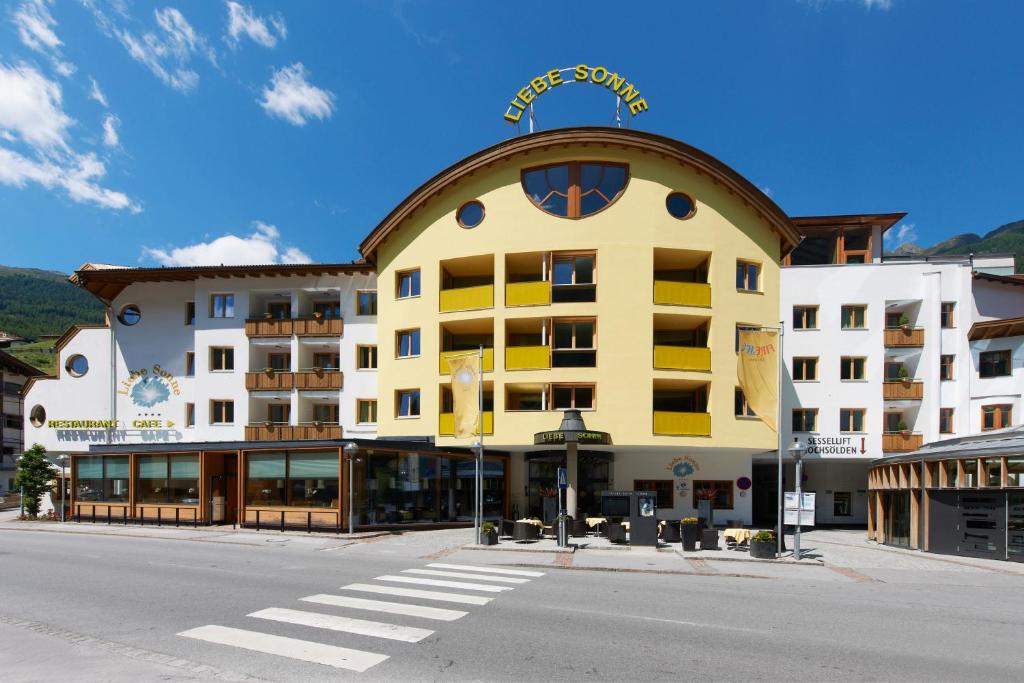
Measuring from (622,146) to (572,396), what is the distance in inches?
480

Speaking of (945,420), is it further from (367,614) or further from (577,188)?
(367,614)

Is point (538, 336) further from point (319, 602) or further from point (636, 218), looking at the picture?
point (319, 602)

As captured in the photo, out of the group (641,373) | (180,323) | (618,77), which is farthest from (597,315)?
(180,323)

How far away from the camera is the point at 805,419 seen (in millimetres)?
33906

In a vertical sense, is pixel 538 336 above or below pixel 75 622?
above

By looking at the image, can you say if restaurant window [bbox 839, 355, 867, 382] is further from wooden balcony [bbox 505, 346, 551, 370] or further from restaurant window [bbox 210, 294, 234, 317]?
restaurant window [bbox 210, 294, 234, 317]

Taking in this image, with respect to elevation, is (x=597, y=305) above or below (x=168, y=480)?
above

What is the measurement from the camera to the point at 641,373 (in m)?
29.1

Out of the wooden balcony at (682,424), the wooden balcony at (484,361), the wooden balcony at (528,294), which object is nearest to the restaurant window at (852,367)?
the wooden balcony at (682,424)

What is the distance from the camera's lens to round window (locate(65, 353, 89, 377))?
129 ft

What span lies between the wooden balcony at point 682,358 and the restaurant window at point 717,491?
21.3 ft

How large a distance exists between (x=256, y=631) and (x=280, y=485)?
1797 centimetres

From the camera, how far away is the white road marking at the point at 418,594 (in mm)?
12516

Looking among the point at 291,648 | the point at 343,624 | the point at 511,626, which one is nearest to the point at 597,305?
the point at 511,626
